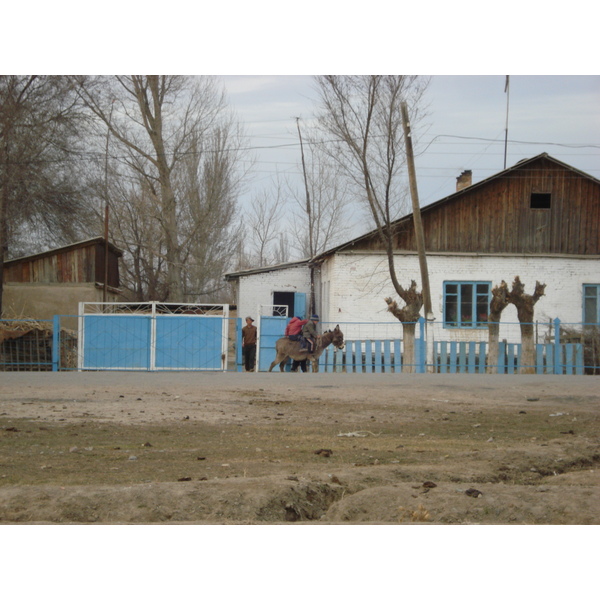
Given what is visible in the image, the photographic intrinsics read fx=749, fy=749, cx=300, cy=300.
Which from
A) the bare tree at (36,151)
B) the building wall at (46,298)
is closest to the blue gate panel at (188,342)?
the building wall at (46,298)

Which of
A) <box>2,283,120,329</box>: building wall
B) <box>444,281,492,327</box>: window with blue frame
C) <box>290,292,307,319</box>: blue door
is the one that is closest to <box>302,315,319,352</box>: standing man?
<box>2,283,120,329</box>: building wall

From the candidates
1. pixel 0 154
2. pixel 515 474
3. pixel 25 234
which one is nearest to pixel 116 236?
pixel 25 234

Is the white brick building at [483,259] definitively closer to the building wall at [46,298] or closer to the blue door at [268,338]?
the blue door at [268,338]

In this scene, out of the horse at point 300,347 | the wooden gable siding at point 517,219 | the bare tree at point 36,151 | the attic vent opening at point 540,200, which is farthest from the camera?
the attic vent opening at point 540,200

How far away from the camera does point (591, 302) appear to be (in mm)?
22484

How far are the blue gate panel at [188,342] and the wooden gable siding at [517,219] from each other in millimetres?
7136

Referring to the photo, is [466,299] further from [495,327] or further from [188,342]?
[188,342]

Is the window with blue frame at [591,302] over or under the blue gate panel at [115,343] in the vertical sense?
over

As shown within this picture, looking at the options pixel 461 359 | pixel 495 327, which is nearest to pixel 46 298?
pixel 461 359

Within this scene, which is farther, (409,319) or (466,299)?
(466,299)

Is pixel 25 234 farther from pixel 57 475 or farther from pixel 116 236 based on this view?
pixel 57 475

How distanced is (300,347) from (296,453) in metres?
9.37

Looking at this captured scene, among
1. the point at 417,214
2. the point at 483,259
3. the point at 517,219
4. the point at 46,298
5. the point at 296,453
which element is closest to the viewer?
the point at 296,453

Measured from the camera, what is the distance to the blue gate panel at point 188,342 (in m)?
16.4
